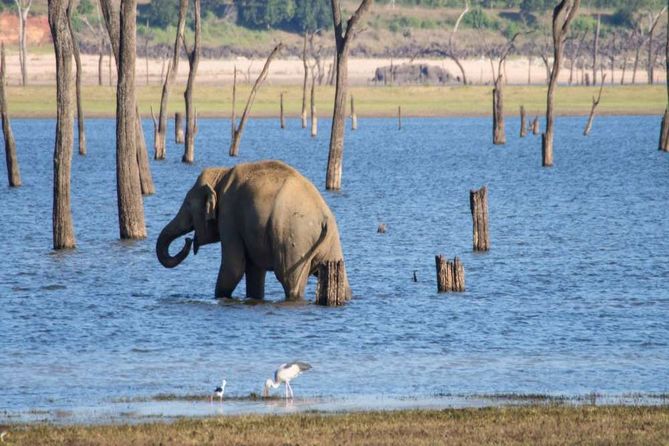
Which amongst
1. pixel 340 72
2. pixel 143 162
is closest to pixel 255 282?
pixel 143 162

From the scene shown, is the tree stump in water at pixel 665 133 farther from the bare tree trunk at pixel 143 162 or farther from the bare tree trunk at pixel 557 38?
the bare tree trunk at pixel 143 162

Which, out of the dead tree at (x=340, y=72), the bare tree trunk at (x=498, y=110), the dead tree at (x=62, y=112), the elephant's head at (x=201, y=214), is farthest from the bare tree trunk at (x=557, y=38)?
the elephant's head at (x=201, y=214)

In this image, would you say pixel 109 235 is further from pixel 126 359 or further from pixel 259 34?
pixel 259 34

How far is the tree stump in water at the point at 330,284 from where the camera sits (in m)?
22.2

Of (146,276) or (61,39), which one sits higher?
(61,39)

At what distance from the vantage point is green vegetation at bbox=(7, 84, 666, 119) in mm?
115625

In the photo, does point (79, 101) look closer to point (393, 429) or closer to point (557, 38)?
point (557, 38)

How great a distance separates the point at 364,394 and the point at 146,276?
41.3 feet

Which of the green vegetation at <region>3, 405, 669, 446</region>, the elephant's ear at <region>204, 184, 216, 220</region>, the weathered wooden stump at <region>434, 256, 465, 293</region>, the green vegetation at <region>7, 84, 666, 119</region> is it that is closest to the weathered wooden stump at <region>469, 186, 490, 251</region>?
the weathered wooden stump at <region>434, 256, 465, 293</region>

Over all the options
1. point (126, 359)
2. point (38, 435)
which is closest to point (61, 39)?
point (126, 359)

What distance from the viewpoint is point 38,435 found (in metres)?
13.2

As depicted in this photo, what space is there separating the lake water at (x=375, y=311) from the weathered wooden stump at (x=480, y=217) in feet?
1.88

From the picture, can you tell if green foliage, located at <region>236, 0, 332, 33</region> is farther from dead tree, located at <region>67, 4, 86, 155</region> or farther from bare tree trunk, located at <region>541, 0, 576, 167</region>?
bare tree trunk, located at <region>541, 0, 576, 167</region>

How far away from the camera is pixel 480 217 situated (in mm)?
31406
